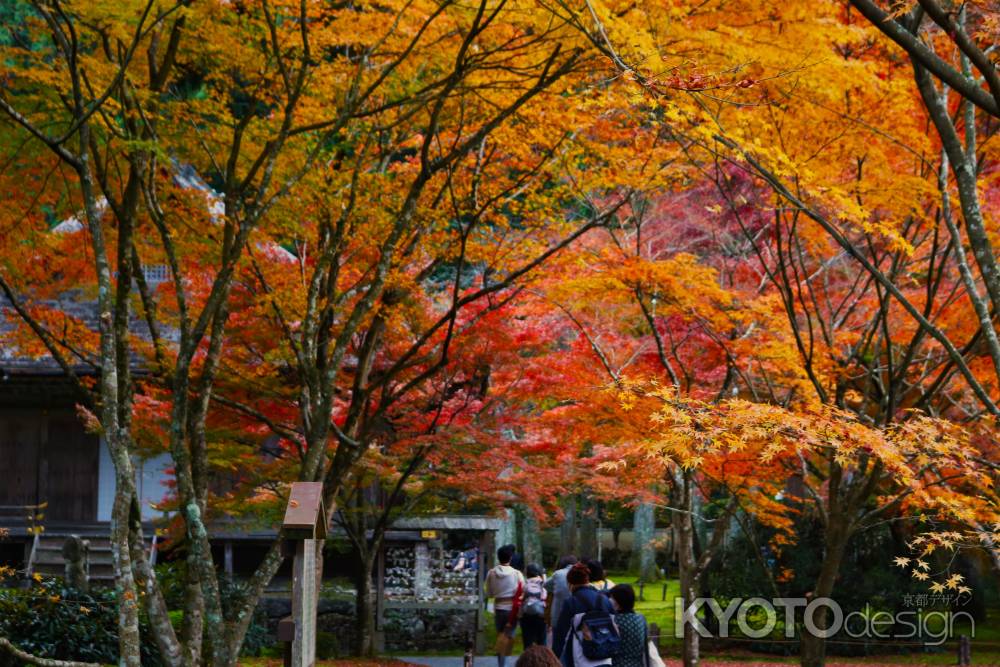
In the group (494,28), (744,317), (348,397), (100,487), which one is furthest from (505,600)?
(100,487)

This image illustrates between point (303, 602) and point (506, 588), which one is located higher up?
point (303, 602)

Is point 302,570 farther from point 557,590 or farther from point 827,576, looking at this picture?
point 827,576

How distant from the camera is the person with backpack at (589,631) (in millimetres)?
7965

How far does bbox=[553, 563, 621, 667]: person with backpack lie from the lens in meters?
7.96

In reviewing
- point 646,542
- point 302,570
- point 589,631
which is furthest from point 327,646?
point 646,542

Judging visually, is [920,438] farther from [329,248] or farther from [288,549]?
[329,248]

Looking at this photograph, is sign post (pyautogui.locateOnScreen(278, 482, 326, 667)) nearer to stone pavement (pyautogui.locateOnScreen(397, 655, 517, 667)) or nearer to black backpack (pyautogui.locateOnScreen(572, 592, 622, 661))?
black backpack (pyautogui.locateOnScreen(572, 592, 622, 661))

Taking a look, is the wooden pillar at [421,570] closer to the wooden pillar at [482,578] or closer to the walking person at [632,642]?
the wooden pillar at [482,578]

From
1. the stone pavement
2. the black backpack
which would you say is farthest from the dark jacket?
the stone pavement

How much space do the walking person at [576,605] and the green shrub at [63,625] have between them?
5837mm

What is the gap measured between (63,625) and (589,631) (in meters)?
6.79

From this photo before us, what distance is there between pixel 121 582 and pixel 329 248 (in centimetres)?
387

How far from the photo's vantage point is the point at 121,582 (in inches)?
327

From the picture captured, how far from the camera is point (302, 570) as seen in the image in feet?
23.7
